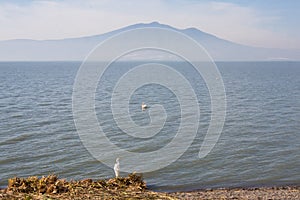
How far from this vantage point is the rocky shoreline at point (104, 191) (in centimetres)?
1139

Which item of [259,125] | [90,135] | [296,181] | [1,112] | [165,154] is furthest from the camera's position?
[1,112]

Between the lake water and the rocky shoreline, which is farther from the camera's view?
the lake water

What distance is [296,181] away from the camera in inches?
800

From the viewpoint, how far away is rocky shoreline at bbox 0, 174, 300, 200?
11.4 metres

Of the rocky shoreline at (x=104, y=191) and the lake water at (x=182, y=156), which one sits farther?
the lake water at (x=182, y=156)

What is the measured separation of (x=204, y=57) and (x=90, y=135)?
17311mm

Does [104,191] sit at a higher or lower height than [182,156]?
higher

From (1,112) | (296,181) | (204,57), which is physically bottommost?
(296,181)

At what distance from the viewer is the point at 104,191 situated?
12562 mm

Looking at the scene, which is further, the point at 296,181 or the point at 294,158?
the point at 294,158

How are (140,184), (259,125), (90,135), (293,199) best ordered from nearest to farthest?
(293,199) → (140,184) → (90,135) → (259,125)

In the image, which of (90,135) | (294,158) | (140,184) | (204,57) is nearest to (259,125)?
(294,158)

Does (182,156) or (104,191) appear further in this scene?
(182,156)

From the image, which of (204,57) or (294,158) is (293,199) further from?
(294,158)
